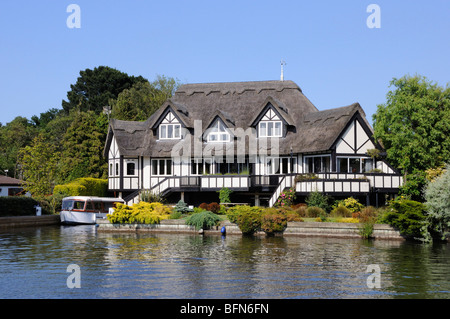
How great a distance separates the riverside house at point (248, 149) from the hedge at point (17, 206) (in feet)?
26.4

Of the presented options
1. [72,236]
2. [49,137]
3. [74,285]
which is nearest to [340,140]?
[72,236]

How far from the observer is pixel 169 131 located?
51.2 meters

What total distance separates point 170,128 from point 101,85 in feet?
175

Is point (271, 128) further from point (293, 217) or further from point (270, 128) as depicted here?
point (293, 217)

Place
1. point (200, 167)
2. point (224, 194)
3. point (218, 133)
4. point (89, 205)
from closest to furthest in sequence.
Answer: point (224, 194) → point (89, 205) → point (218, 133) → point (200, 167)

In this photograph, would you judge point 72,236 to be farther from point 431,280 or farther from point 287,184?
point 431,280

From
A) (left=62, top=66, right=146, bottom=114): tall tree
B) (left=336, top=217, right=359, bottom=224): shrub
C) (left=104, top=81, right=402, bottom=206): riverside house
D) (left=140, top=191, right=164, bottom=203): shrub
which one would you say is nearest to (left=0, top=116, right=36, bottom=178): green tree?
(left=62, top=66, right=146, bottom=114): tall tree

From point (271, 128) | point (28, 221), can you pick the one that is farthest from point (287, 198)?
point (28, 221)

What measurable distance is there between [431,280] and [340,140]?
25.2m

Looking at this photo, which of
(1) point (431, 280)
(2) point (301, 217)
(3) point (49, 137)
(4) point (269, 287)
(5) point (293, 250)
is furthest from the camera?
(3) point (49, 137)

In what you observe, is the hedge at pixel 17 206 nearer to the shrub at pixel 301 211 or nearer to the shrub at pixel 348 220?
the shrub at pixel 301 211

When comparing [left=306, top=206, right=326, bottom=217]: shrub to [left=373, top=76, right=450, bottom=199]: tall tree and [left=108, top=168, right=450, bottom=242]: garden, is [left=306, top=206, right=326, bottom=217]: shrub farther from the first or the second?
[left=373, top=76, right=450, bottom=199]: tall tree
